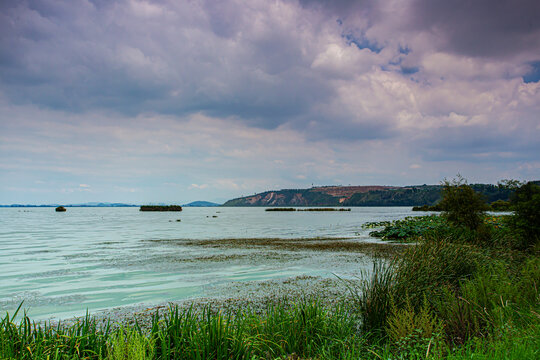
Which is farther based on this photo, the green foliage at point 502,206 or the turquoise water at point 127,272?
the green foliage at point 502,206

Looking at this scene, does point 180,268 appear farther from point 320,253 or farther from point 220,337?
point 220,337

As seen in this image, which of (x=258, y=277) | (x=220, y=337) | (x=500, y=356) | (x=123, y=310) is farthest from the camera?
(x=258, y=277)

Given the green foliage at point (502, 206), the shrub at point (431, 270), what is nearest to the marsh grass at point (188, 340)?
the shrub at point (431, 270)

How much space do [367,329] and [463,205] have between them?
14614mm

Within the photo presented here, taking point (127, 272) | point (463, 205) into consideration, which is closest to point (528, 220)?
point (463, 205)

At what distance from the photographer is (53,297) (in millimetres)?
10258

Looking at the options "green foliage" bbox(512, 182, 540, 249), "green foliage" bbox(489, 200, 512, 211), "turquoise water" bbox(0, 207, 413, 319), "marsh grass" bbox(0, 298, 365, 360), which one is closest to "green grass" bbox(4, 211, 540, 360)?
"marsh grass" bbox(0, 298, 365, 360)

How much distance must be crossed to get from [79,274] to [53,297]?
3.67 metres

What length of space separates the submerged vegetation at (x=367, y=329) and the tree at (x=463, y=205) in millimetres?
9060

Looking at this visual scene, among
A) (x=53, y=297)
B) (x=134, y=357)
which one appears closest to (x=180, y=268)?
(x=53, y=297)

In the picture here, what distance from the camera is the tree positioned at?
18.1m

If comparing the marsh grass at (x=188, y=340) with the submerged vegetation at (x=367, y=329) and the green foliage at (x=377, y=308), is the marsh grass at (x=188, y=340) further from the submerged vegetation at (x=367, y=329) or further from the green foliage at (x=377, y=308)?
the green foliage at (x=377, y=308)

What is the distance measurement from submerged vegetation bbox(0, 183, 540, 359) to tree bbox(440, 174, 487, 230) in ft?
29.7

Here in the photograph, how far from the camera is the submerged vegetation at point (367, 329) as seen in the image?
14.4 ft
